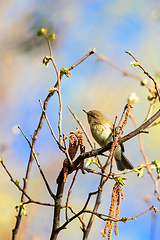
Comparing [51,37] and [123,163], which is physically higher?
[123,163]

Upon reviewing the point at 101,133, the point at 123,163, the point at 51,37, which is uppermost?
the point at 101,133

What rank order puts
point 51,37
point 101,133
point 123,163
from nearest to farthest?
point 51,37 < point 101,133 < point 123,163

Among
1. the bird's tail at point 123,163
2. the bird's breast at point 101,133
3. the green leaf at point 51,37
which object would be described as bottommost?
the green leaf at point 51,37

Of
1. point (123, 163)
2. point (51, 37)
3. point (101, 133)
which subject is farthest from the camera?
point (123, 163)

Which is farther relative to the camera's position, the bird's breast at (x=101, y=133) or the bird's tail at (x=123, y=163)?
the bird's tail at (x=123, y=163)

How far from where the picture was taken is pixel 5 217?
4.06 m

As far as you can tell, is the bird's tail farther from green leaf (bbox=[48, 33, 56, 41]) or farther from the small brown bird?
green leaf (bbox=[48, 33, 56, 41])

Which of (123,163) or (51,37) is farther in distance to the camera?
(123,163)

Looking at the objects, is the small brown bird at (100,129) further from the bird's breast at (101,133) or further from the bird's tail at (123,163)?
the bird's tail at (123,163)

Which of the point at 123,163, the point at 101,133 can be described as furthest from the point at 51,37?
the point at 123,163

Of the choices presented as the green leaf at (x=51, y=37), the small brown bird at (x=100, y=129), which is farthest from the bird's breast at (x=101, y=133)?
the green leaf at (x=51, y=37)

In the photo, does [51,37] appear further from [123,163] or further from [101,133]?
[123,163]

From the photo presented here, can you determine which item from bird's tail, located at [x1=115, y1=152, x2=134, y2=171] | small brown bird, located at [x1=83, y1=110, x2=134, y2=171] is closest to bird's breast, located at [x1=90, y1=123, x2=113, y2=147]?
small brown bird, located at [x1=83, y1=110, x2=134, y2=171]

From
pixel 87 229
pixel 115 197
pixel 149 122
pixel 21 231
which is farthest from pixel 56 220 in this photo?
pixel 21 231
